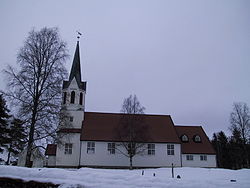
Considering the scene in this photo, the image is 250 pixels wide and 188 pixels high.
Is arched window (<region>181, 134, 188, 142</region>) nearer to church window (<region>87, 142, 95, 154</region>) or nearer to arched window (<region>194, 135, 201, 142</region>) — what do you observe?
arched window (<region>194, 135, 201, 142</region>)

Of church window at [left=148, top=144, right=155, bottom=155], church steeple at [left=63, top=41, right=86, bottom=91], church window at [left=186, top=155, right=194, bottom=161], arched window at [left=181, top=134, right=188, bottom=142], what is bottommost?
church window at [left=186, top=155, right=194, bottom=161]

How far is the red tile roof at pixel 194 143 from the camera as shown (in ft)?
119

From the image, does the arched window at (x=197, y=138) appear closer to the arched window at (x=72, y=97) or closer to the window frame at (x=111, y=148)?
the window frame at (x=111, y=148)

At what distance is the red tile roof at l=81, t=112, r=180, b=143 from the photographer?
3419 centimetres

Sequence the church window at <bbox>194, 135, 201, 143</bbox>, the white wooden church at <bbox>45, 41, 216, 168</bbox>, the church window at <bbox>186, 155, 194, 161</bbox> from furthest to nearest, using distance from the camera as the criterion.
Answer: the church window at <bbox>194, 135, 201, 143</bbox> → the church window at <bbox>186, 155, 194, 161</bbox> → the white wooden church at <bbox>45, 41, 216, 168</bbox>

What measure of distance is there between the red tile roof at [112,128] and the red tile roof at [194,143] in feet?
7.95

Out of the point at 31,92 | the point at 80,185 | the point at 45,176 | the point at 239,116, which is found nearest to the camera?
the point at 80,185

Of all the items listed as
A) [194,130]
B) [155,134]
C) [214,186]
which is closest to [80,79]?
[155,134]

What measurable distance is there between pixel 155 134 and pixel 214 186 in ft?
88.9

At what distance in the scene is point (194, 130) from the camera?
40562mm

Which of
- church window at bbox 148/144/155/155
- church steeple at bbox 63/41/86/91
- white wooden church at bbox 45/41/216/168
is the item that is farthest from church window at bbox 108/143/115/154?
church steeple at bbox 63/41/86/91

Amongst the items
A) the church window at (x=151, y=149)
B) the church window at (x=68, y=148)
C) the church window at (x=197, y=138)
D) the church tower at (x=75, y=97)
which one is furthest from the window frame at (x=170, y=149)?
the church window at (x=68, y=148)

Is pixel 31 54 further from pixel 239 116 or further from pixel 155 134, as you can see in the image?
pixel 239 116

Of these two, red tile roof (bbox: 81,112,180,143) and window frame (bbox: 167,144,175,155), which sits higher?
red tile roof (bbox: 81,112,180,143)
